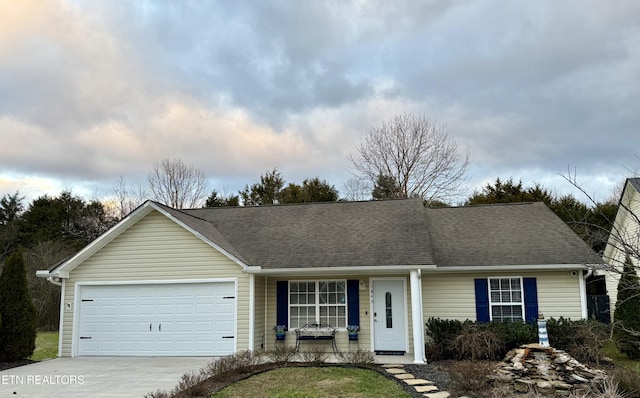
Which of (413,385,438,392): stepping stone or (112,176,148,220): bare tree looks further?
(112,176,148,220): bare tree

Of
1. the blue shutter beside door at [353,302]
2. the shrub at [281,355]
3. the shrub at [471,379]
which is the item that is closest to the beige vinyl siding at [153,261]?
the shrub at [281,355]

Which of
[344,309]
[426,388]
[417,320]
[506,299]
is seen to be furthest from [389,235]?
[426,388]

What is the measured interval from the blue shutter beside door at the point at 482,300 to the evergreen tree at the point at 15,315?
12095 mm

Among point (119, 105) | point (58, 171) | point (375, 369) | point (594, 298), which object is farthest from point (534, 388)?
point (58, 171)

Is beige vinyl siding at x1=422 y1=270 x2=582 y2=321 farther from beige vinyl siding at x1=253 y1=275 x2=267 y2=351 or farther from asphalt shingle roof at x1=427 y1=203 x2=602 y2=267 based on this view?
beige vinyl siding at x1=253 y1=275 x2=267 y2=351

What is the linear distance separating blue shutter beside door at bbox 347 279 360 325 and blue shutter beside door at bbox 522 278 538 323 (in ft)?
15.0

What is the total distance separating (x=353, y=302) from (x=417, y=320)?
2093 mm

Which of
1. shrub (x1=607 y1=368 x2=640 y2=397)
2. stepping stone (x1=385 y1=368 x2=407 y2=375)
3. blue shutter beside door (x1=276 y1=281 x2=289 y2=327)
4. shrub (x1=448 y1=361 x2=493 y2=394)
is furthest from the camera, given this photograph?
blue shutter beside door (x1=276 y1=281 x2=289 y2=327)

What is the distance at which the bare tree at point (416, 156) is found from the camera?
28.3 metres

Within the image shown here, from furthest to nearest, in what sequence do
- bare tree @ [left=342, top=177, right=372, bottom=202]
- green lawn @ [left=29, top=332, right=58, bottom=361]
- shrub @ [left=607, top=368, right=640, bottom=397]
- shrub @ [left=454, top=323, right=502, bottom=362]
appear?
bare tree @ [left=342, top=177, right=372, bottom=202] → green lawn @ [left=29, top=332, right=58, bottom=361] → shrub @ [left=454, top=323, right=502, bottom=362] → shrub @ [left=607, top=368, right=640, bottom=397]

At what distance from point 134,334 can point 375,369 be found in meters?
6.95

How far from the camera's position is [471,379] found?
845 centimetres

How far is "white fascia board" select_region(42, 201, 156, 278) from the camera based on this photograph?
13.1m

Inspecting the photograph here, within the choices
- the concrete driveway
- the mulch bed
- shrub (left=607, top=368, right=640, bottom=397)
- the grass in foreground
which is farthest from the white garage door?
shrub (left=607, top=368, right=640, bottom=397)
